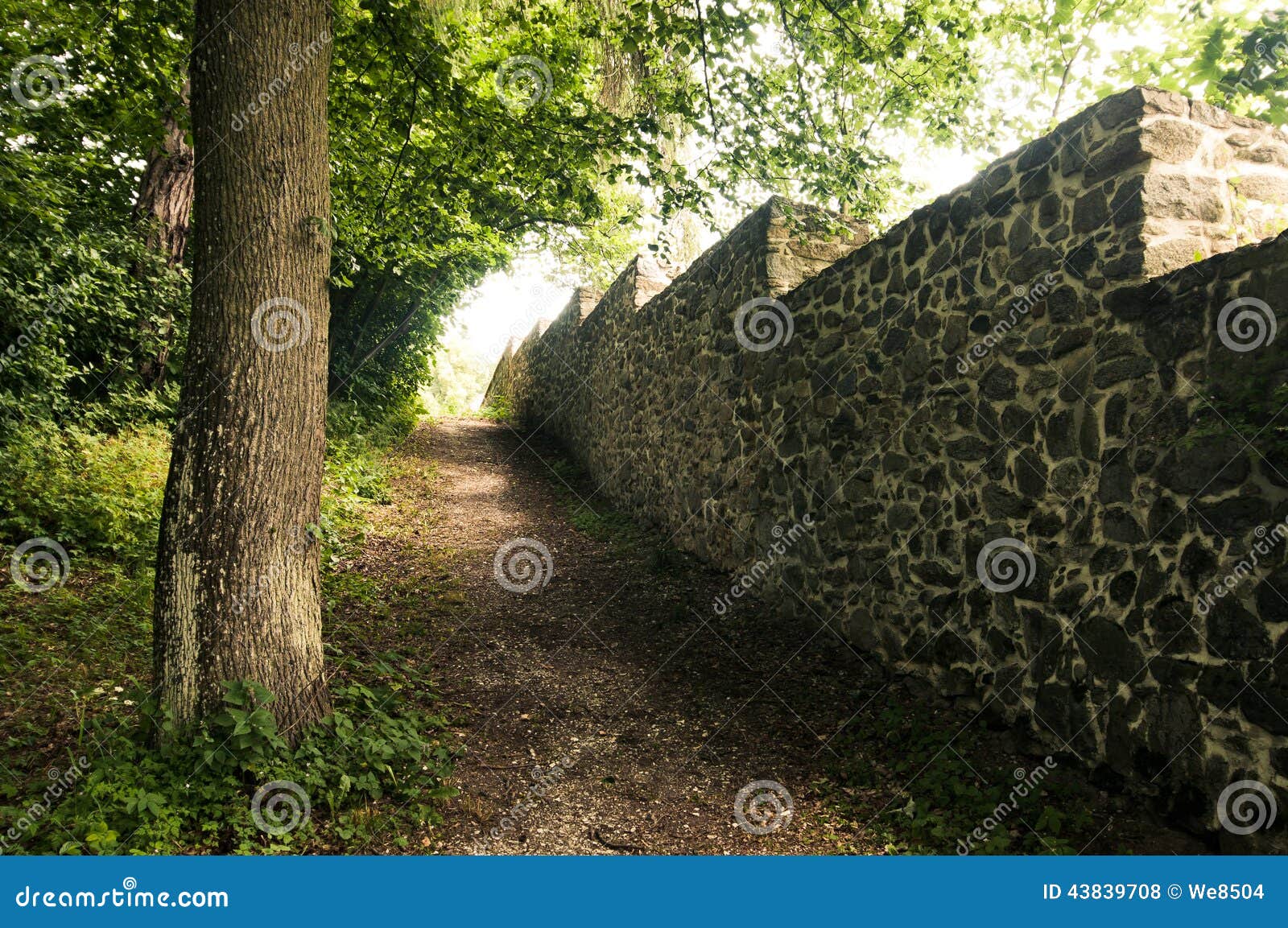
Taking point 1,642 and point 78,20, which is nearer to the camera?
point 1,642

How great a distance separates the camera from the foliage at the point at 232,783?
8.95ft

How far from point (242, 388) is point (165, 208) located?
20.1 feet

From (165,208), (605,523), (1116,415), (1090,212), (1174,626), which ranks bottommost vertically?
(605,523)

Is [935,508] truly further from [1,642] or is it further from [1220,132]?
[1,642]

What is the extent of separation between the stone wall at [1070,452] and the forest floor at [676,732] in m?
0.28

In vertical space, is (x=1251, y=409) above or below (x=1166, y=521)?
above

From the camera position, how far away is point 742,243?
6676mm

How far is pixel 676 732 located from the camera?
4234 mm

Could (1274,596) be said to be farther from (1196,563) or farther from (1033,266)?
(1033,266)

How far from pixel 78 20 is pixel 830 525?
6538 millimetres

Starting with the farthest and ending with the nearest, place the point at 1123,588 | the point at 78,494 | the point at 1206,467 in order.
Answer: the point at 78,494
the point at 1123,588
the point at 1206,467

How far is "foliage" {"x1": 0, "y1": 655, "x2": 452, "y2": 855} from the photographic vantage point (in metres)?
2.73

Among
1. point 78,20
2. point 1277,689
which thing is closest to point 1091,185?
point 1277,689

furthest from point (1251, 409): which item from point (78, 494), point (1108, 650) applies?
point (78, 494)
